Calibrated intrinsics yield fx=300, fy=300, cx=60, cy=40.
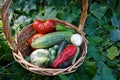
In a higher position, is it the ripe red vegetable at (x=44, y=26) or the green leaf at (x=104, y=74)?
the ripe red vegetable at (x=44, y=26)

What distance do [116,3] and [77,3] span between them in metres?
0.30

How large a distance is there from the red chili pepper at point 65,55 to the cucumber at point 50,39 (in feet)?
0.33

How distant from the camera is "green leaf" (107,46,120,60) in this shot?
1.98m

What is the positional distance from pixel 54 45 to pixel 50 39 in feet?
0.15

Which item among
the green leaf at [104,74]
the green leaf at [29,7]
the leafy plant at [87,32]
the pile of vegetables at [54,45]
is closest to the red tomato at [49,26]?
the pile of vegetables at [54,45]

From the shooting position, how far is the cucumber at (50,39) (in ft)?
5.66

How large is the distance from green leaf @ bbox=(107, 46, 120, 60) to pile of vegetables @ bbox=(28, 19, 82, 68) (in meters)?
0.34

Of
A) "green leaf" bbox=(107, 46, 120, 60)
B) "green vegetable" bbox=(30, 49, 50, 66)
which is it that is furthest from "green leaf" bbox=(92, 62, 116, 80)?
"green vegetable" bbox=(30, 49, 50, 66)

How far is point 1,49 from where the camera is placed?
6.30 ft

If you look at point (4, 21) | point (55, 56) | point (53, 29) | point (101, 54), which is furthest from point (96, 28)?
point (4, 21)

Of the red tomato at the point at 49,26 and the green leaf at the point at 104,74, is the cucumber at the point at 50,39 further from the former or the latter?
the green leaf at the point at 104,74

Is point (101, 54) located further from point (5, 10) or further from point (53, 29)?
point (5, 10)

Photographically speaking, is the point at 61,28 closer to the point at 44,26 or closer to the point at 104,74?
the point at 44,26

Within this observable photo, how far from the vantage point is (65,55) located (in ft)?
5.40
